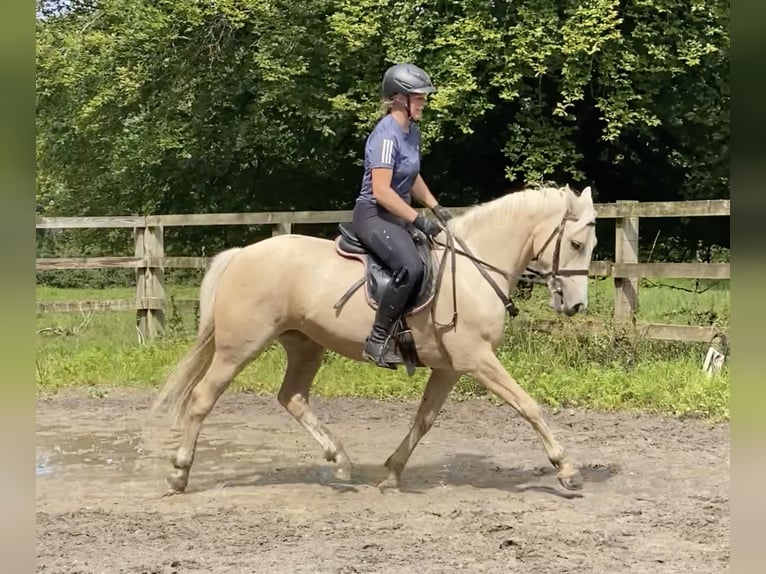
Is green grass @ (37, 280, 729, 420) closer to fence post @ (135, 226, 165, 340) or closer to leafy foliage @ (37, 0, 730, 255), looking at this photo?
fence post @ (135, 226, 165, 340)

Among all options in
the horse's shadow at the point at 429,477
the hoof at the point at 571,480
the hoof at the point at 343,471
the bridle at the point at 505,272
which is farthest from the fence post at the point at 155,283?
the hoof at the point at 571,480

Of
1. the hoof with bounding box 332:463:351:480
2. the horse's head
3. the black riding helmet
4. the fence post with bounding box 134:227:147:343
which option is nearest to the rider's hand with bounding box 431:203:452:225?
the horse's head

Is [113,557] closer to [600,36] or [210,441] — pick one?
[210,441]

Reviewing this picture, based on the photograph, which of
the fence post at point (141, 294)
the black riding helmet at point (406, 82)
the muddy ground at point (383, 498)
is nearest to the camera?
the muddy ground at point (383, 498)

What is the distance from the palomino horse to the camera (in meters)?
5.15

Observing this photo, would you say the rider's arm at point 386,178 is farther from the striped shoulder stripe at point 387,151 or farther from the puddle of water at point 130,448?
the puddle of water at point 130,448

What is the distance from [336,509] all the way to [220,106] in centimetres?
1051

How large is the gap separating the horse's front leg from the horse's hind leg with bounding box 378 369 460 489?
0.43m

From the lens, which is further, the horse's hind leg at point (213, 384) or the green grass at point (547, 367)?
the green grass at point (547, 367)

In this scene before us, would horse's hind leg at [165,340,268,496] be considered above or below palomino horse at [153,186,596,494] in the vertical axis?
below

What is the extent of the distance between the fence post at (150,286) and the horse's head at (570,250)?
24.2 ft

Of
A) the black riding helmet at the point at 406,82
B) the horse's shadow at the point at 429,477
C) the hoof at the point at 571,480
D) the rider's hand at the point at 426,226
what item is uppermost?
the black riding helmet at the point at 406,82

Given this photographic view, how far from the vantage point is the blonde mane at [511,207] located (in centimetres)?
524

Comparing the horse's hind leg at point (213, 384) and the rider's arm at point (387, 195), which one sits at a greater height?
the rider's arm at point (387, 195)
